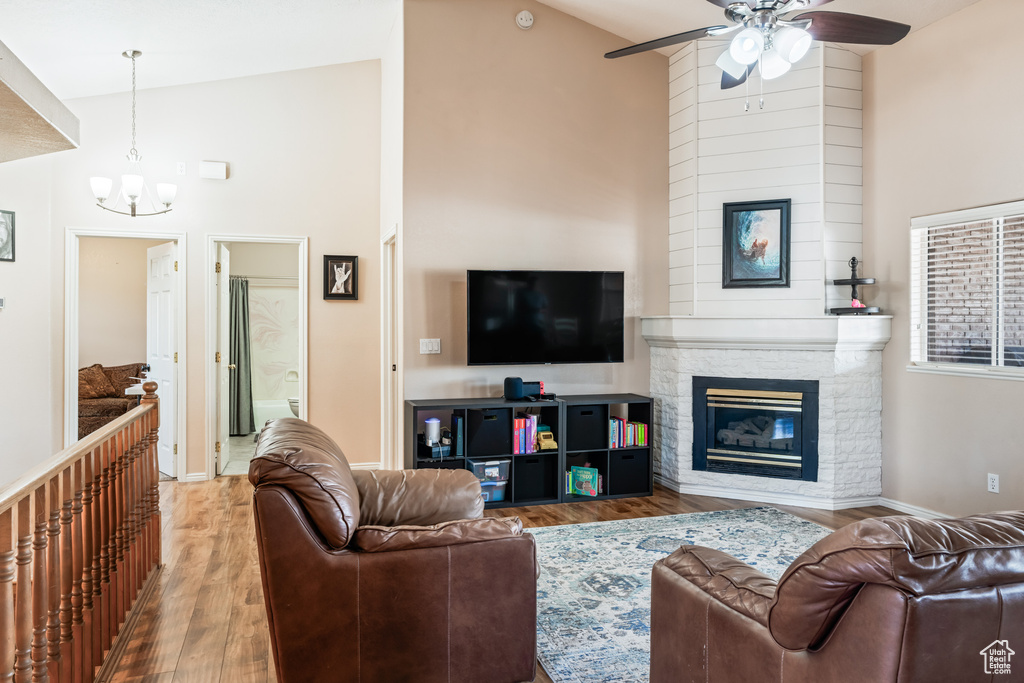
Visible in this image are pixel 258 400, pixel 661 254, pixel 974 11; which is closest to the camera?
pixel 974 11

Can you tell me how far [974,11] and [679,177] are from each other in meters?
2.03

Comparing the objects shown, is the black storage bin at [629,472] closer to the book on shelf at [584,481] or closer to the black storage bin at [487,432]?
the book on shelf at [584,481]

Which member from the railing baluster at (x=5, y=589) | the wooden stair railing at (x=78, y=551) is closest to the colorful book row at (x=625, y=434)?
the wooden stair railing at (x=78, y=551)

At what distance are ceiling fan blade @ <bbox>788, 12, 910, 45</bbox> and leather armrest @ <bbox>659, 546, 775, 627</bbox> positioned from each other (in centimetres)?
231

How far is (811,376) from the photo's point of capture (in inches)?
183

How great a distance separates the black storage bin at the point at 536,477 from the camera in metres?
4.73

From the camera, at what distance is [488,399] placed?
481cm

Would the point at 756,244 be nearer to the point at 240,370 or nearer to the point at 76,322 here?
the point at 76,322

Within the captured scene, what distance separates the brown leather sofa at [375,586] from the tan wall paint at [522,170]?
103 inches

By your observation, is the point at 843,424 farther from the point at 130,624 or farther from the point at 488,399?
the point at 130,624

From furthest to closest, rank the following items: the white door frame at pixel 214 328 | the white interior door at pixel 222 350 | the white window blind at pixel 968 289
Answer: the white interior door at pixel 222 350
the white door frame at pixel 214 328
the white window blind at pixel 968 289

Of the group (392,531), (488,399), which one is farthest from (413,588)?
(488,399)

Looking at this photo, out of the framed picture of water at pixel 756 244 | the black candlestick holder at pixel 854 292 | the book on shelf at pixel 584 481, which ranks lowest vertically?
the book on shelf at pixel 584 481

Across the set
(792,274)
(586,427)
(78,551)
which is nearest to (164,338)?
(586,427)
